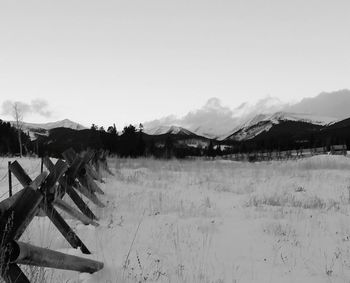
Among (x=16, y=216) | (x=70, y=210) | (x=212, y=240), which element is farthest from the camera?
(x=212, y=240)

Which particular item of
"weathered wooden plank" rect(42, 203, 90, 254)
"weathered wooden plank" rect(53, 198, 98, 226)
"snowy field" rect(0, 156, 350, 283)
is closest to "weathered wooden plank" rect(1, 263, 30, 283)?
"snowy field" rect(0, 156, 350, 283)

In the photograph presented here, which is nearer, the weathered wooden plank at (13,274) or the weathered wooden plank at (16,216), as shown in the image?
the weathered wooden plank at (16,216)

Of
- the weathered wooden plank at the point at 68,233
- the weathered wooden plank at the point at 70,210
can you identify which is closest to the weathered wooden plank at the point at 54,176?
the weathered wooden plank at the point at 68,233

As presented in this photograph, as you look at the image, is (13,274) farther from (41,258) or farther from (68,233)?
(68,233)

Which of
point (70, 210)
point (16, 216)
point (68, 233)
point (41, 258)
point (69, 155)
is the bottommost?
point (68, 233)

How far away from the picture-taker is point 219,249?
16.5 ft

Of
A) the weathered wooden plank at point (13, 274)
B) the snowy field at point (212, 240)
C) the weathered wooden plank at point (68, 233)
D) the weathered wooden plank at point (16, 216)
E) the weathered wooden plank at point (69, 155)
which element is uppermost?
the weathered wooden plank at point (69, 155)

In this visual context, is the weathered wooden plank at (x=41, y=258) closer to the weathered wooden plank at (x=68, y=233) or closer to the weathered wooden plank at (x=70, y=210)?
the weathered wooden plank at (x=68, y=233)

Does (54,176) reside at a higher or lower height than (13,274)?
higher

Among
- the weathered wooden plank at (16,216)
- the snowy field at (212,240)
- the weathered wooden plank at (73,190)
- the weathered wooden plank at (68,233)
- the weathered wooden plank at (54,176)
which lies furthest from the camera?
the weathered wooden plank at (73,190)

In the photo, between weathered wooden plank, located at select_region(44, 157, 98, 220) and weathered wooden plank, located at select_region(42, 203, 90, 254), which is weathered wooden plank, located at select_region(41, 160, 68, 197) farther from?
weathered wooden plank, located at select_region(44, 157, 98, 220)

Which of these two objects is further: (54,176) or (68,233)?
(68,233)

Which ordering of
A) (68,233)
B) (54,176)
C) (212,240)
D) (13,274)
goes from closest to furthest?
(13,274)
(54,176)
(68,233)
(212,240)

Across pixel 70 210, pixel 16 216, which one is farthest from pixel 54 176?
pixel 16 216
